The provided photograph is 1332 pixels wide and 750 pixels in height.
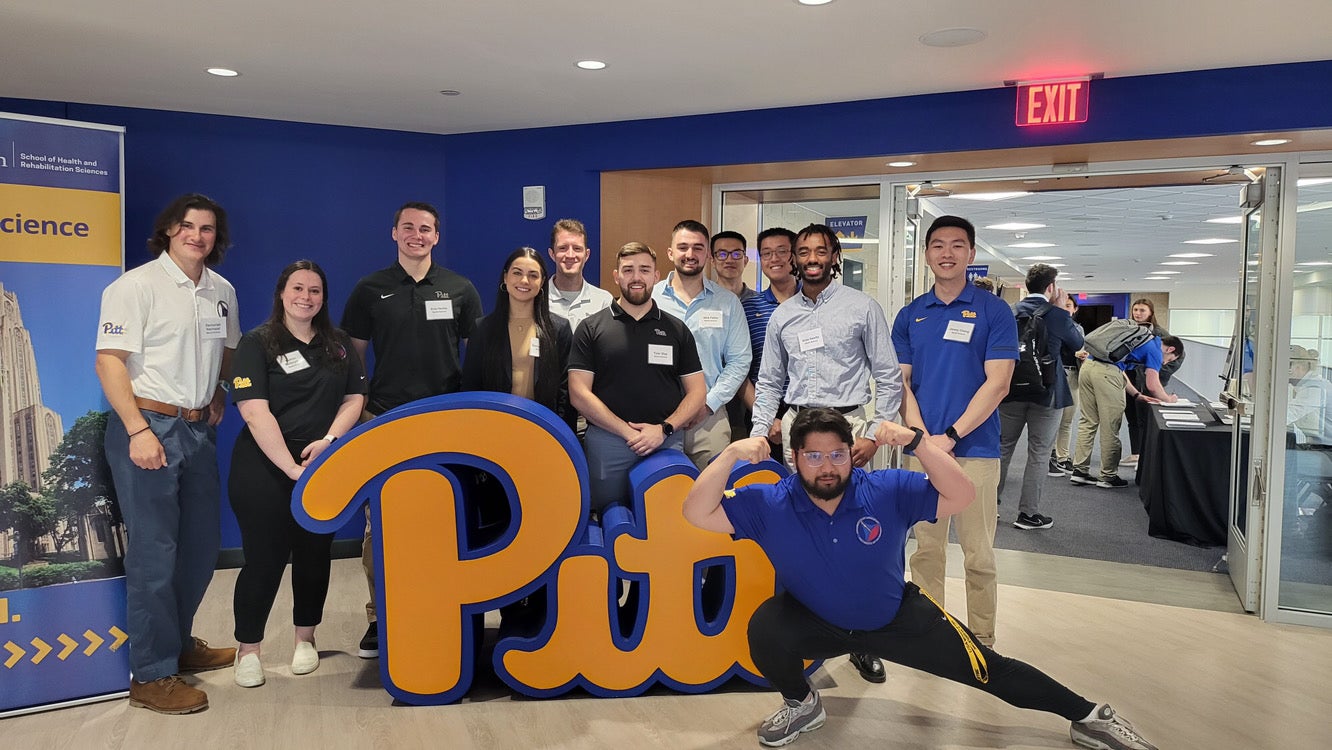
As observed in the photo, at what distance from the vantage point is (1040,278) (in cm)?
563

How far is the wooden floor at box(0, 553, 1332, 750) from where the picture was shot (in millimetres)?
2785

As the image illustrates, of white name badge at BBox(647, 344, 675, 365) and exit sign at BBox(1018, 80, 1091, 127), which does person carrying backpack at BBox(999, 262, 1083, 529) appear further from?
white name badge at BBox(647, 344, 675, 365)

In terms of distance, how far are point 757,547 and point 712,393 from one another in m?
0.70

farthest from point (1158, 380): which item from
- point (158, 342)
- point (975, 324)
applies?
point (158, 342)

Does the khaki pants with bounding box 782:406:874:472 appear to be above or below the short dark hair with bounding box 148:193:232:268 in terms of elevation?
below

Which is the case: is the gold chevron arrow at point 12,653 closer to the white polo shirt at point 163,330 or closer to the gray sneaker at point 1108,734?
the white polo shirt at point 163,330

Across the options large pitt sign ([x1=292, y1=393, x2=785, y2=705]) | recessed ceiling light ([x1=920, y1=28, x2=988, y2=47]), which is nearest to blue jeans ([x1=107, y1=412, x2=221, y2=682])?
large pitt sign ([x1=292, y1=393, x2=785, y2=705])

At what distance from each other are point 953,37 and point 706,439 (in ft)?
5.87

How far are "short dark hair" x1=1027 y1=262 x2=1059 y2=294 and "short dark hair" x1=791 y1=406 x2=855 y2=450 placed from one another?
12.0 ft

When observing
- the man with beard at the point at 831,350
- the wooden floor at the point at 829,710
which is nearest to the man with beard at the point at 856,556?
the wooden floor at the point at 829,710

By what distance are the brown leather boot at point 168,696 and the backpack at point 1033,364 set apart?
4.61m

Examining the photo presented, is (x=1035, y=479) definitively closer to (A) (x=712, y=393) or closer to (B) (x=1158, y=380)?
(B) (x=1158, y=380)

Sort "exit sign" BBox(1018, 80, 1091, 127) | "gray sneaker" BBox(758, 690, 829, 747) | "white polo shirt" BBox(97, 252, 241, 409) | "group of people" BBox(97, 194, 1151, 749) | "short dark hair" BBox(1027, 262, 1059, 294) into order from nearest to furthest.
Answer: "group of people" BBox(97, 194, 1151, 749)
"gray sneaker" BBox(758, 690, 829, 747)
"white polo shirt" BBox(97, 252, 241, 409)
"exit sign" BBox(1018, 80, 1091, 127)
"short dark hair" BBox(1027, 262, 1059, 294)

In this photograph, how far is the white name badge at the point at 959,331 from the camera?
10.8ft
